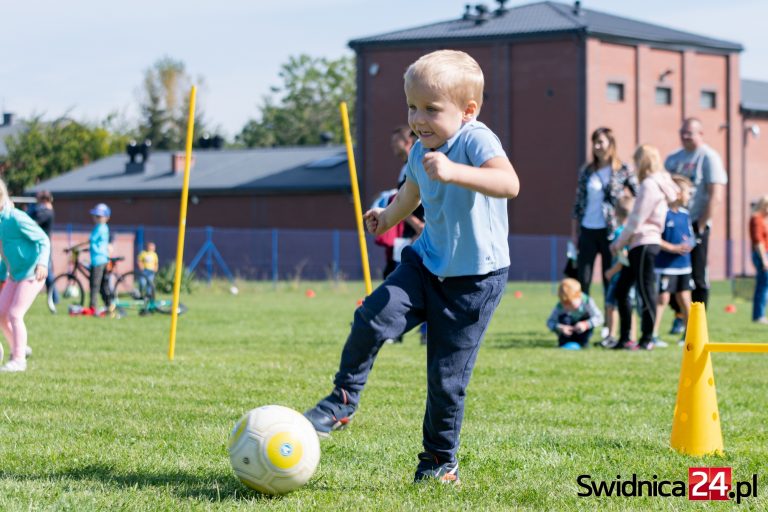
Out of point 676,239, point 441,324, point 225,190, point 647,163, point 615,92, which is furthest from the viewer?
point 225,190

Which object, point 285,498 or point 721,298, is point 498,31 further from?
point 285,498

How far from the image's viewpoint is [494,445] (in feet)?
20.0

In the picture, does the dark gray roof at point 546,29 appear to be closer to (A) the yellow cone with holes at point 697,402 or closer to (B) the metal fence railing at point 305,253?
(B) the metal fence railing at point 305,253

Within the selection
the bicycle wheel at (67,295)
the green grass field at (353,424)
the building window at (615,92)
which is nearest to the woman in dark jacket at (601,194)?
the green grass field at (353,424)

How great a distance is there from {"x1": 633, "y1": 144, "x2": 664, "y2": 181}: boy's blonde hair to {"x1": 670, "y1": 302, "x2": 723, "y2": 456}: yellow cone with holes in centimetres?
562

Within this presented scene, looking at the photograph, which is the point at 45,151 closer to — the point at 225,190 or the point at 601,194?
the point at 225,190

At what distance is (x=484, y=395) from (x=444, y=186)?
Result: 12.0 feet

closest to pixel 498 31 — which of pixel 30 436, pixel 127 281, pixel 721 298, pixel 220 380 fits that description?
pixel 721 298

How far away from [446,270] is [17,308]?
18.4 feet

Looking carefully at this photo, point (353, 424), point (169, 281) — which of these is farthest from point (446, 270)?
point (169, 281)

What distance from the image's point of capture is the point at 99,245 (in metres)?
19.3

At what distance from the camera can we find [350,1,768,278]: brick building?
43.8m

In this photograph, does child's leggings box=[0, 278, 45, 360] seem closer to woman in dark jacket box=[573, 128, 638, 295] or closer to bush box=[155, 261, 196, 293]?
woman in dark jacket box=[573, 128, 638, 295]

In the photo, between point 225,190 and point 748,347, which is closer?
point 748,347
